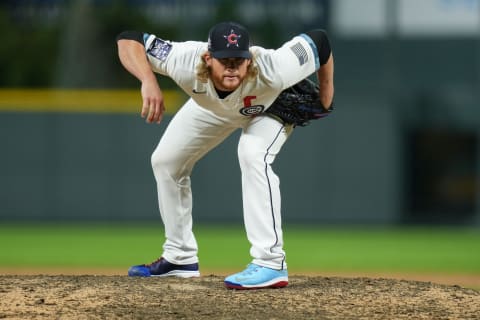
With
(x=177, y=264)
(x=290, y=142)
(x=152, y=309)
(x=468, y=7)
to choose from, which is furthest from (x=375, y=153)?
(x=152, y=309)

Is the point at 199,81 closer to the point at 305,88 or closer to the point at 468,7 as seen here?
the point at 305,88

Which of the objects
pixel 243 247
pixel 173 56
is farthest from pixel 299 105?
pixel 243 247

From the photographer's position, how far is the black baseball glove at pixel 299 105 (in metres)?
4.52

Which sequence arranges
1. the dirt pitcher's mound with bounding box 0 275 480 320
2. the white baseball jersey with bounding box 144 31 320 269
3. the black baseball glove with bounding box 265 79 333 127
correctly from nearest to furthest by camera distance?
1. the dirt pitcher's mound with bounding box 0 275 480 320
2. the white baseball jersey with bounding box 144 31 320 269
3. the black baseball glove with bounding box 265 79 333 127

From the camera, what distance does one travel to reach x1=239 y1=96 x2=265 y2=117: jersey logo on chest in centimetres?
433

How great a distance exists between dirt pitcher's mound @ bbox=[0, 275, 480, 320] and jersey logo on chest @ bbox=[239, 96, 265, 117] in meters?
0.82

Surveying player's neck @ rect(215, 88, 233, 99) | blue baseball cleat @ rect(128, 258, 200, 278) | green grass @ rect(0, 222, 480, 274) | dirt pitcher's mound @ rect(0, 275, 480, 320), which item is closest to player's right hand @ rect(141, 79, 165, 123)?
player's neck @ rect(215, 88, 233, 99)

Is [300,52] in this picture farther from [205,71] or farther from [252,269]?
[252,269]

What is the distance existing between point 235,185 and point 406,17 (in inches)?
134

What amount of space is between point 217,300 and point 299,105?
1059 millimetres

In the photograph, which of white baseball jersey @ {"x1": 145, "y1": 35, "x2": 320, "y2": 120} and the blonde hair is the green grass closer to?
white baseball jersey @ {"x1": 145, "y1": 35, "x2": 320, "y2": 120}

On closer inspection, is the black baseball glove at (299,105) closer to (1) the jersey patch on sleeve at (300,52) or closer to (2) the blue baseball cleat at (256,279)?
(1) the jersey patch on sleeve at (300,52)

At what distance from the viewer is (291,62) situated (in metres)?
4.34

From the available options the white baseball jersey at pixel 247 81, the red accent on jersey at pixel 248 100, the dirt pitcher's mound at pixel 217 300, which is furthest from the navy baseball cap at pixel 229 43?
the dirt pitcher's mound at pixel 217 300
